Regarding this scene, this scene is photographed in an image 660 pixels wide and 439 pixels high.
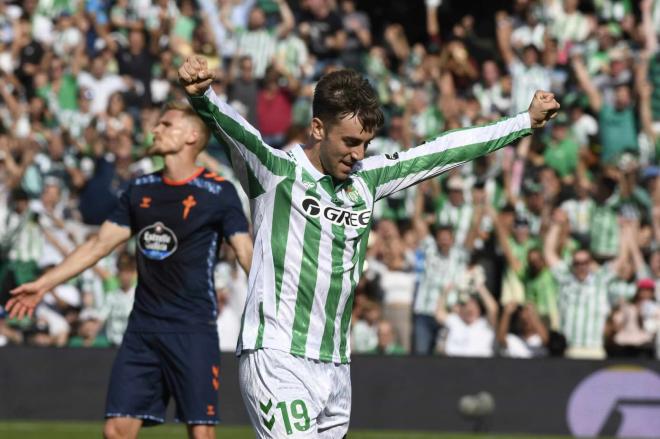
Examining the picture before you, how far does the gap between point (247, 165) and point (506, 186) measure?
1071 cm

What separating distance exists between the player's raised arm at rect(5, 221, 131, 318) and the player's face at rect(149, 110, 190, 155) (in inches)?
21.7

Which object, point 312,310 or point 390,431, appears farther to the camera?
point 390,431

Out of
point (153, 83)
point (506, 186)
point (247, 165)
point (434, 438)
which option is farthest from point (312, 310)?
point (153, 83)

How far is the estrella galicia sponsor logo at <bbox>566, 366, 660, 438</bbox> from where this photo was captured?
1479 cm

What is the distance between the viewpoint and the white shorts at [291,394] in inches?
242

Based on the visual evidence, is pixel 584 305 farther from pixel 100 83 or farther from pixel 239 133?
pixel 239 133

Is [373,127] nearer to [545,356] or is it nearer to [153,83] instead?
[545,356]

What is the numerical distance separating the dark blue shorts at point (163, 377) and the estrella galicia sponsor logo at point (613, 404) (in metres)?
7.29

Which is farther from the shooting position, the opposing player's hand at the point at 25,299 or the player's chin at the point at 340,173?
the opposing player's hand at the point at 25,299

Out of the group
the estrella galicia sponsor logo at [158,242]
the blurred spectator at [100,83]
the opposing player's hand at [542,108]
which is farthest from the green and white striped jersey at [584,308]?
the opposing player's hand at [542,108]

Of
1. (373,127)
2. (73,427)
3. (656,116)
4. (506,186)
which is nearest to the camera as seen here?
(373,127)

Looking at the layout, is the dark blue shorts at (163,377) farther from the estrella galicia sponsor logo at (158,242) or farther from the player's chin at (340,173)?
the player's chin at (340,173)

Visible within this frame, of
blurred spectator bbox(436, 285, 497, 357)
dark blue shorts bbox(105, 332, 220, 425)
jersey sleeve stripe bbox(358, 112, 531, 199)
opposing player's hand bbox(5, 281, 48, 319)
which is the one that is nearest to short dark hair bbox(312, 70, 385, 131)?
jersey sleeve stripe bbox(358, 112, 531, 199)

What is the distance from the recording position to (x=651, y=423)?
14.7m
